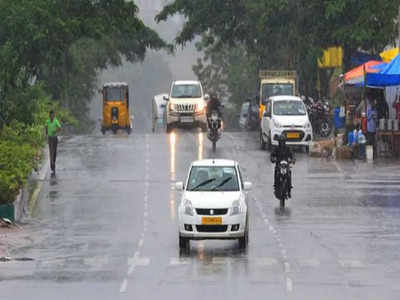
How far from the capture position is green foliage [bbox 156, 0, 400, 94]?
65.1 meters

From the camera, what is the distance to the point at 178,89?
204ft

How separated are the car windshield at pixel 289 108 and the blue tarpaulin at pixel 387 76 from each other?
3.79 metres

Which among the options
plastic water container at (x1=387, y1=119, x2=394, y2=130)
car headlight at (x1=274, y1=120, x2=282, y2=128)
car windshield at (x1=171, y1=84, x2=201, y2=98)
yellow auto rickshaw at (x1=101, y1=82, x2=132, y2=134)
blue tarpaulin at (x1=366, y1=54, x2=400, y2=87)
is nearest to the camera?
blue tarpaulin at (x1=366, y1=54, x2=400, y2=87)

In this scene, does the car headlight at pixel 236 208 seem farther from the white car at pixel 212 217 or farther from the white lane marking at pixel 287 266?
the white lane marking at pixel 287 266

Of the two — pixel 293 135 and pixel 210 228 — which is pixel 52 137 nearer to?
pixel 293 135

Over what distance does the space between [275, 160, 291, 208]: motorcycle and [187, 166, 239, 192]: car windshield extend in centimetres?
623

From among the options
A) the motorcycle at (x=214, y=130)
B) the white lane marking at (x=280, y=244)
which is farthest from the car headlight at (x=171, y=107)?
the white lane marking at (x=280, y=244)

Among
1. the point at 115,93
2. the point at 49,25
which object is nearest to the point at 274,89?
the point at 49,25

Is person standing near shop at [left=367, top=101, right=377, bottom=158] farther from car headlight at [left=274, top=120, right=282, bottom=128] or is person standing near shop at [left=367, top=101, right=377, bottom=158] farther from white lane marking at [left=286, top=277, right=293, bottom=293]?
white lane marking at [left=286, top=277, right=293, bottom=293]

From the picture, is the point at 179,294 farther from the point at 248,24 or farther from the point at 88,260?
the point at 248,24

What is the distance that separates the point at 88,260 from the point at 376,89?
94.5 ft

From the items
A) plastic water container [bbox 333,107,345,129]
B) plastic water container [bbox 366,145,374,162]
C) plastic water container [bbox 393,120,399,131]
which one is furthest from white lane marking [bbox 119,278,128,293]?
plastic water container [bbox 333,107,345,129]

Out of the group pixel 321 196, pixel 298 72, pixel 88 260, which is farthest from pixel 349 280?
pixel 298 72

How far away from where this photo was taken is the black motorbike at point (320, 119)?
5809 centimetres
